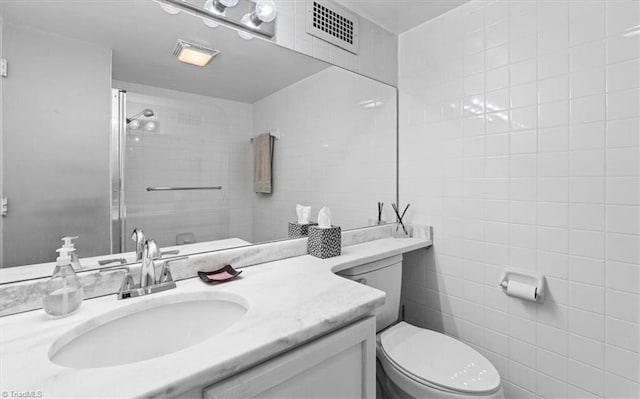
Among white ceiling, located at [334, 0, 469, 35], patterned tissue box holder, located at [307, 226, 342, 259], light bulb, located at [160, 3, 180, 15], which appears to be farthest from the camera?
white ceiling, located at [334, 0, 469, 35]

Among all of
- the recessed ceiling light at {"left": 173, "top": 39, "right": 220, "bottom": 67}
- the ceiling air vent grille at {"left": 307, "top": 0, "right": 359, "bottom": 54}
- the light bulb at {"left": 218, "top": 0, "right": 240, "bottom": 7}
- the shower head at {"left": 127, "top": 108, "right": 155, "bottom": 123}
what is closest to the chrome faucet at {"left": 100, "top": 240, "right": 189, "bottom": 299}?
the shower head at {"left": 127, "top": 108, "right": 155, "bottom": 123}

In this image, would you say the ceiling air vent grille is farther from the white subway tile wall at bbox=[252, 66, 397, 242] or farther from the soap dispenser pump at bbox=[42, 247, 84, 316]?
the soap dispenser pump at bbox=[42, 247, 84, 316]

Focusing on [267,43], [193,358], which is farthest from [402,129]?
[193,358]

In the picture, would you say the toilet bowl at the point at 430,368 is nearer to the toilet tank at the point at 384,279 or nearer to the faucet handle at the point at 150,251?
the toilet tank at the point at 384,279

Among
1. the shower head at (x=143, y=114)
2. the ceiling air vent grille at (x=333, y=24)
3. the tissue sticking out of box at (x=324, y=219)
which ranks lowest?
the tissue sticking out of box at (x=324, y=219)

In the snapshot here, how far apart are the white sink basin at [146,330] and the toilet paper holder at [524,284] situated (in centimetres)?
120

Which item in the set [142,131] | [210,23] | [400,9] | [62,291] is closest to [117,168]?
[142,131]

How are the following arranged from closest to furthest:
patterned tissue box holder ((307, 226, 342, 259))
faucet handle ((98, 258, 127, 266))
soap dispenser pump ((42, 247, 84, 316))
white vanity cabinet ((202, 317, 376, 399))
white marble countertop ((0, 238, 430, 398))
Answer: white marble countertop ((0, 238, 430, 398)) < white vanity cabinet ((202, 317, 376, 399)) < soap dispenser pump ((42, 247, 84, 316)) < faucet handle ((98, 258, 127, 266)) < patterned tissue box holder ((307, 226, 342, 259))

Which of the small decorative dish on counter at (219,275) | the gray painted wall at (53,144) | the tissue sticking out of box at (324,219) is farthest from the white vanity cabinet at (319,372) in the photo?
the gray painted wall at (53,144)

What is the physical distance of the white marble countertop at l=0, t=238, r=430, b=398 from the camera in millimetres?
489

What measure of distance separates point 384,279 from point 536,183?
81cm

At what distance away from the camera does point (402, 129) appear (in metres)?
1.85

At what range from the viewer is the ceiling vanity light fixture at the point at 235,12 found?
42.9 inches

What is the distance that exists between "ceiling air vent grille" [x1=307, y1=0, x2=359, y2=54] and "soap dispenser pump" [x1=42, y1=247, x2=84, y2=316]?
1372 mm
